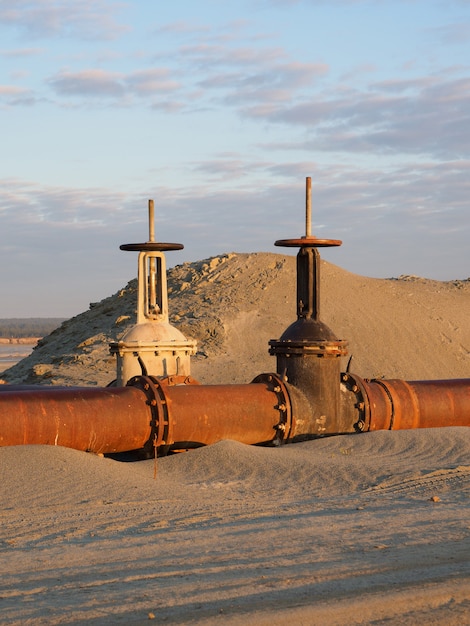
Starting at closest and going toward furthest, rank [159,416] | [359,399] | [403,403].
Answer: [159,416]
[359,399]
[403,403]

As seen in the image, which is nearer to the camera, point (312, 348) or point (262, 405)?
point (262, 405)

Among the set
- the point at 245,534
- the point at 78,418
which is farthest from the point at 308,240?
the point at 245,534

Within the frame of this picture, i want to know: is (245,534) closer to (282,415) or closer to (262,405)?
(262,405)

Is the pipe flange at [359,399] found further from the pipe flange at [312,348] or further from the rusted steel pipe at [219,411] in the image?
the rusted steel pipe at [219,411]

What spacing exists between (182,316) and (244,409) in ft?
55.4

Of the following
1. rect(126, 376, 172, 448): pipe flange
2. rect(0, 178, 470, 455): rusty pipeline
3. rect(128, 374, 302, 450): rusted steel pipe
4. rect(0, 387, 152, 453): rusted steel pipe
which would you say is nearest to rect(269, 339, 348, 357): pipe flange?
rect(0, 178, 470, 455): rusty pipeline

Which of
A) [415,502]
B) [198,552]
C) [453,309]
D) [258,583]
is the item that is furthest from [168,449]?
[453,309]

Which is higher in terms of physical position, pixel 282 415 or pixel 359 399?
pixel 359 399

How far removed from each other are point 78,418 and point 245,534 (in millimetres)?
4263

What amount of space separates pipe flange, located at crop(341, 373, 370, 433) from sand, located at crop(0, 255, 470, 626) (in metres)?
0.37

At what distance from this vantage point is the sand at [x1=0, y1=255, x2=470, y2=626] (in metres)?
5.47

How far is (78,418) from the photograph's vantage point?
1109 centimetres

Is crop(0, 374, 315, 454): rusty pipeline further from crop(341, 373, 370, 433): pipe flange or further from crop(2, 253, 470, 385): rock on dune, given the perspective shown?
crop(2, 253, 470, 385): rock on dune

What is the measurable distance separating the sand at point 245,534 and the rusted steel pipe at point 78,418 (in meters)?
0.30
